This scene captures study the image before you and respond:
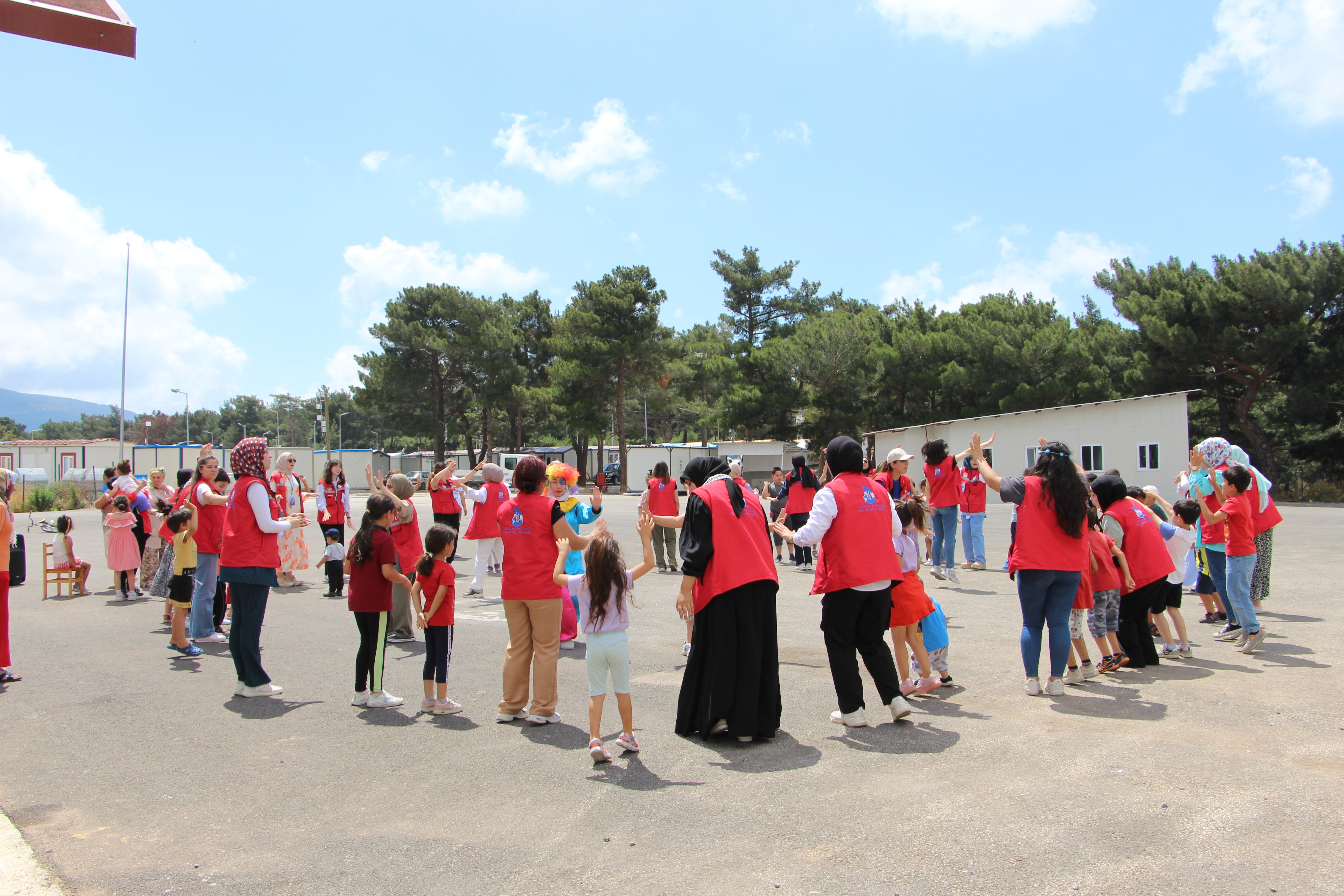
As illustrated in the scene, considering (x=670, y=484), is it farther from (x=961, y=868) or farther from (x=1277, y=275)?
(x=1277, y=275)

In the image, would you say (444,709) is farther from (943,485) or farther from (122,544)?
(943,485)

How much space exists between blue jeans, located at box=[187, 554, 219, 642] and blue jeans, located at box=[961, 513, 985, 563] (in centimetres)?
990

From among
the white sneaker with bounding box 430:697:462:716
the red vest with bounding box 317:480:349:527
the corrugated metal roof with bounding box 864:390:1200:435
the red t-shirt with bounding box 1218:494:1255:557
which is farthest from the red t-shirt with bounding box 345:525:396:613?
the corrugated metal roof with bounding box 864:390:1200:435

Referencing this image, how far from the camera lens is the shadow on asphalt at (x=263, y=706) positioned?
5.54 metres

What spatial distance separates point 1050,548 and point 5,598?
25.9 ft

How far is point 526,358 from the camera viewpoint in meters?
57.5

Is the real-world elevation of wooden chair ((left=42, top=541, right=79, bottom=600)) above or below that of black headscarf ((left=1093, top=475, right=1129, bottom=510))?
below

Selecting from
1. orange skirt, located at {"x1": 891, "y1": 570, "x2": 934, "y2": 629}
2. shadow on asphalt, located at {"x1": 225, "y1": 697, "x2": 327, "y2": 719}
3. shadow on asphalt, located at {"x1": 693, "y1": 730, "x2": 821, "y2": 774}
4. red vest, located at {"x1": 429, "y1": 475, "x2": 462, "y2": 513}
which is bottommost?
shadow on asphalt, located at {"x1": 225, "y1": 697, "x2": 327, "y2": 719}

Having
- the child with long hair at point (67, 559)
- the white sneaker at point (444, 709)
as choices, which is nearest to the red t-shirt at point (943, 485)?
the white sneaker at point (444, 709)

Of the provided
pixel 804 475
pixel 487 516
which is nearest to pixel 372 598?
pixel 487 516

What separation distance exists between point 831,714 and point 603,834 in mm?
2145

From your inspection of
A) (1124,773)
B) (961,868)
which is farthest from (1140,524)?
(961,868)

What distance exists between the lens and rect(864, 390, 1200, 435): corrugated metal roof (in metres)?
27.8

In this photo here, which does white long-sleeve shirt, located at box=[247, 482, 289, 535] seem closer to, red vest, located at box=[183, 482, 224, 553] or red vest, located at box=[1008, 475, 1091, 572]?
red vest, located at box=[183, 482, 224, 553]
